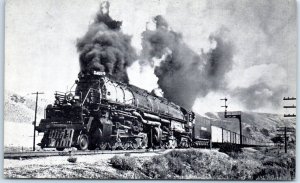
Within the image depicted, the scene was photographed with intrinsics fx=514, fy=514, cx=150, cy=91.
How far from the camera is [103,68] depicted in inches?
346

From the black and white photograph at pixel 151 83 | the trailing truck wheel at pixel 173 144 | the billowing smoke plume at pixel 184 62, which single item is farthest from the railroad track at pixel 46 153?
the billowing smoke plume at pixel 184 62

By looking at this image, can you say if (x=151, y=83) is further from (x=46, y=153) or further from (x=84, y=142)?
(x=46, y=153)

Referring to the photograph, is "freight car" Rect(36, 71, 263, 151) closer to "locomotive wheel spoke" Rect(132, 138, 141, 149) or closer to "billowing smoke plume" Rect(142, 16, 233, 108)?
"locomotive wheel spoke" Rect(132, 138, 141, 149)

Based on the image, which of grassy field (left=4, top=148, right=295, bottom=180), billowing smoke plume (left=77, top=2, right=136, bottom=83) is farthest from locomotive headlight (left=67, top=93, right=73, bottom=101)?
grassy field (left=4, top=148, right=295, bottom=180)

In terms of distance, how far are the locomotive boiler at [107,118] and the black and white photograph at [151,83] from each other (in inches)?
0.7

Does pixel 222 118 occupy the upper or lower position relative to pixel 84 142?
upper

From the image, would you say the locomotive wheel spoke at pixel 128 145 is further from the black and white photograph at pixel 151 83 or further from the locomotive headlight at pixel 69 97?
the locomotive headlight at pixel 69 97

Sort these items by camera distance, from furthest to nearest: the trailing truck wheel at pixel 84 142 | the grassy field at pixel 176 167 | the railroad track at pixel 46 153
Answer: the trailing truck wheel at pixel 84 142
the grassy field at pixel 176 167
the railroad track at pixel 46 153

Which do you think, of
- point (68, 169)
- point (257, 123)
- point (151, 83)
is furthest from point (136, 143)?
point (257, 123)

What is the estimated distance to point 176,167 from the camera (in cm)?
864

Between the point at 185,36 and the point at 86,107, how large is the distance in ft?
6.82

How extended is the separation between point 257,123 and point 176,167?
5.10 feet

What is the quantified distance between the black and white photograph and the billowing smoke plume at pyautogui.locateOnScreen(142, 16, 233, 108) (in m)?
0.02

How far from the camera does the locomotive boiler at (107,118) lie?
8.66m
